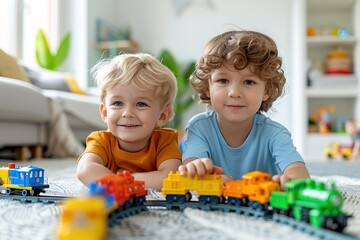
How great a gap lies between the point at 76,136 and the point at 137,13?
6.49 ft

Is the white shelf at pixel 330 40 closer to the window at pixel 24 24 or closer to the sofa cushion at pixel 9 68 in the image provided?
the window at pixel 24 24

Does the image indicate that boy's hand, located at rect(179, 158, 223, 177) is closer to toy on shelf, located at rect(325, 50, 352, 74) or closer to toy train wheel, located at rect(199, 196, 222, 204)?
toy train wheel, located at rect(199, 196, 222, 204)

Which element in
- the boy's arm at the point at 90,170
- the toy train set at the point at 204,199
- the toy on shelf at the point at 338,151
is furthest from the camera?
the toy on shelf at the point at 338,151

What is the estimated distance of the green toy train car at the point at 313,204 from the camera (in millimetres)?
679

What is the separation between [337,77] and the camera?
3.96 metres

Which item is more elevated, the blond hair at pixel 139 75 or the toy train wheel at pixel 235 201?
the blond hair at pixel 139 75

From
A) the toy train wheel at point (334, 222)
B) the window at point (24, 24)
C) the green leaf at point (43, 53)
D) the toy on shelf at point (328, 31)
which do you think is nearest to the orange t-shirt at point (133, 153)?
the toy train wheel at point (334, 222)

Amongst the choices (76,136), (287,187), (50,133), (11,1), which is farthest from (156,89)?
(11,1)

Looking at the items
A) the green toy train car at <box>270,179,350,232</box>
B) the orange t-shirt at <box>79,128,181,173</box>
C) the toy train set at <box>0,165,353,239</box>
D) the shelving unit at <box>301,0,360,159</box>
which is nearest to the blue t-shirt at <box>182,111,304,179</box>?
the orange t-shirt at <box>79,128,181,173</box>

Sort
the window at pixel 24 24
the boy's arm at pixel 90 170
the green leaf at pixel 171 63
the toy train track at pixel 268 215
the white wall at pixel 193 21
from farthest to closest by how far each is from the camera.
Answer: the white wall at pixel 193 21 < the green leaf at pixel 171 63 < the window at pixel 24 24 < the boy's arm at pixel 90 170 < the toy train track at pixel 268 215

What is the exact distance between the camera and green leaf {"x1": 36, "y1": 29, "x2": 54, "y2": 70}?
349 centimetres

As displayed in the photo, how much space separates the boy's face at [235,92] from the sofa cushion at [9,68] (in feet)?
4.89

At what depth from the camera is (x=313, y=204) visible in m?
0.70

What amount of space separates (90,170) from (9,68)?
1481mm
